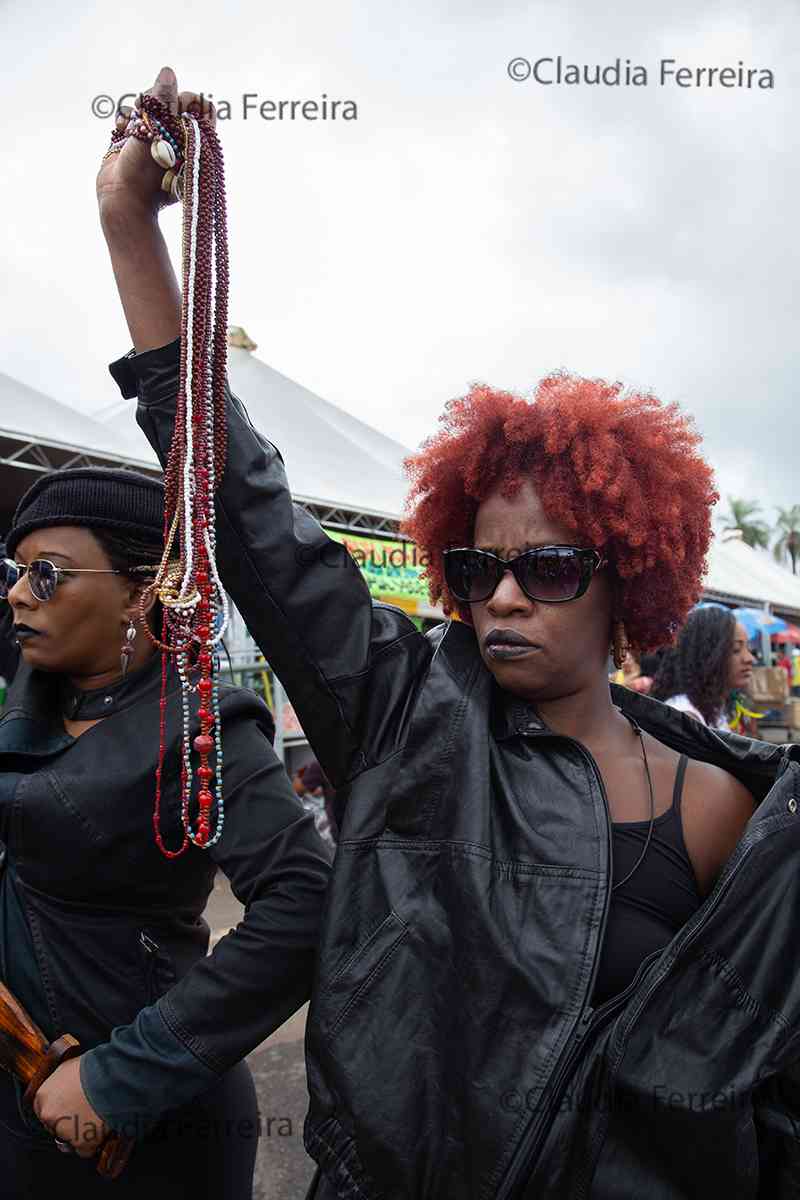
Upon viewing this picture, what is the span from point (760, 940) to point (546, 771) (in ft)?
1.18

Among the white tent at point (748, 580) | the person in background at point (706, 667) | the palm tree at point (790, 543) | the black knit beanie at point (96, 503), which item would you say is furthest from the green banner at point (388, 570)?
the palm tree at point (790, 543)

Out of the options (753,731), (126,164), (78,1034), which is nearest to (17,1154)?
(78,1034)

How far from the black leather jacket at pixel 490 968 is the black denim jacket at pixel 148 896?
0.17 metres

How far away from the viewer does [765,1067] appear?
1086 mm

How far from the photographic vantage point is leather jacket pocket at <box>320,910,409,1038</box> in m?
1.14

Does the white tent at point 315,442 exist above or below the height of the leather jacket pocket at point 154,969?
above

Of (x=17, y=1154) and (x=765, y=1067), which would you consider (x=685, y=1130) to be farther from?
Answer: (x=17, y=1154)

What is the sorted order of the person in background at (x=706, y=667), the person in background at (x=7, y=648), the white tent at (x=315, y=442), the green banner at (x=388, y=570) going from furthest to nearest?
the white tent at (x=315, y=442) → the green banner at (x=388, y=570) → the person in background at (x=706, y=667) → the person in background at (x=7, y=648)

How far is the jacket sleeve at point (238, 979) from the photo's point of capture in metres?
1.27

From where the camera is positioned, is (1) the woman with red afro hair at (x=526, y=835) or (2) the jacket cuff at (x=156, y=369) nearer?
(1) the woman with red afro hair at (x=526, y=835)

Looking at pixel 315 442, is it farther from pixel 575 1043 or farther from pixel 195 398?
pixel 575 1043

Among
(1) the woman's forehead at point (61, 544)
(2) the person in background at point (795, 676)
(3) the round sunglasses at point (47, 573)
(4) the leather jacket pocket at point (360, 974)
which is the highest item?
(1) the woman's forehead at point (61, 544)

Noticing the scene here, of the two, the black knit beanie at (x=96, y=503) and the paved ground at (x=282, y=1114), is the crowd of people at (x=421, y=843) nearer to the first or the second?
the black knit beanie at (x=96, y=503)


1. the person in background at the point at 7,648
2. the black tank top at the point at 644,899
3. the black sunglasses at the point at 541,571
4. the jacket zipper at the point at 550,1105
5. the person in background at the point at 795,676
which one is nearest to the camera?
the jacket zipper at the point at 550,1105
